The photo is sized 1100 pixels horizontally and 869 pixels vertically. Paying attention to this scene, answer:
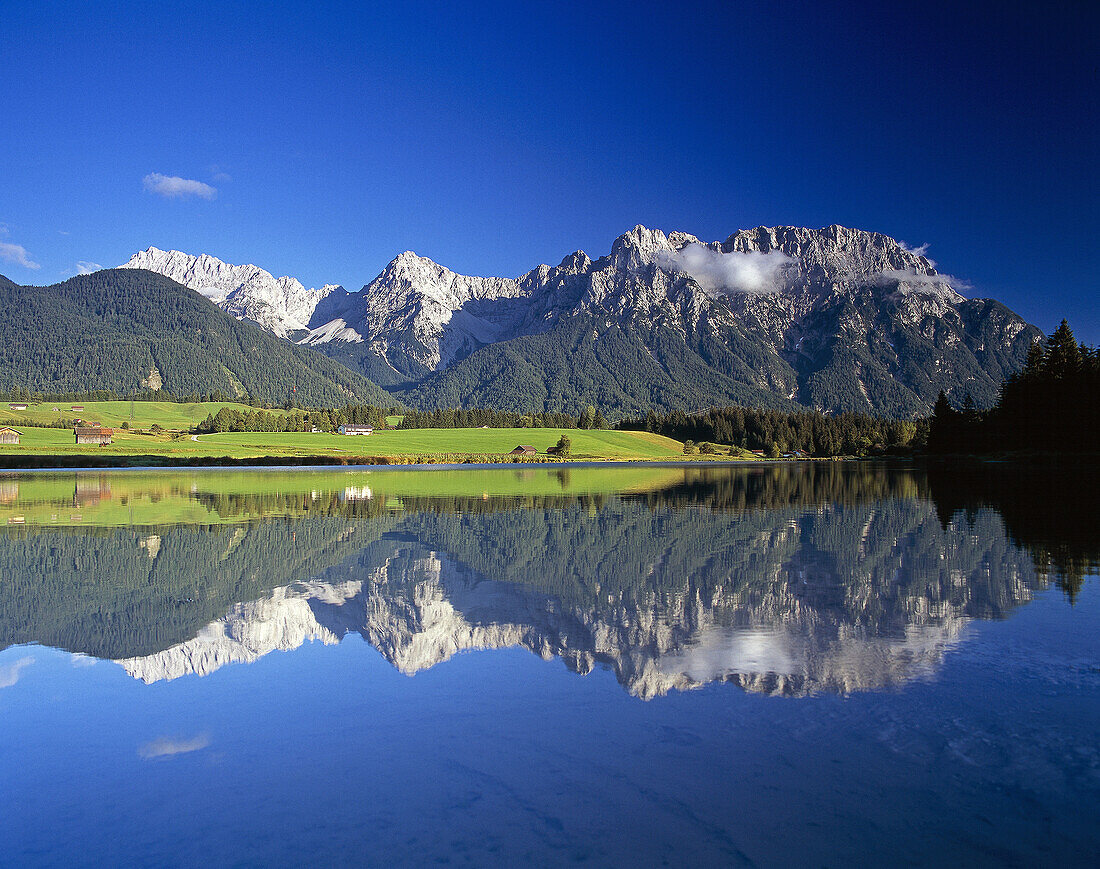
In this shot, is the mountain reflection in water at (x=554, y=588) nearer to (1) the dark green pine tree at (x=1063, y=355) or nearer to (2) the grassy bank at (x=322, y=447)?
(1) the dark green pine tree at (x=1063, y=355)

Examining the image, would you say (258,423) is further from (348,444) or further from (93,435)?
(93,435)

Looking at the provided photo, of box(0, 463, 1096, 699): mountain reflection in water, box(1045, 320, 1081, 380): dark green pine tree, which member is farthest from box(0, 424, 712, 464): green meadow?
box(0, 463, 1096, 699): mountain reflection in water

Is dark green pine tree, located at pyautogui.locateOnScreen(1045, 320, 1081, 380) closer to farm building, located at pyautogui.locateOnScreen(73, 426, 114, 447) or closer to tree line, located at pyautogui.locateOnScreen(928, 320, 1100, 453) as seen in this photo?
tree line, located at pyautogui.locateOnScreen(928, 320, 1100, 453)

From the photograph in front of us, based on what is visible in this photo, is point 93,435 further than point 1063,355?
Yes

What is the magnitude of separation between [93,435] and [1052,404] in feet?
538

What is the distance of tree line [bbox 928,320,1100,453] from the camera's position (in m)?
75.8

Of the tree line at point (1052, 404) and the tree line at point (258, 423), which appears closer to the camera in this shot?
the tree line at point (1052, 404)

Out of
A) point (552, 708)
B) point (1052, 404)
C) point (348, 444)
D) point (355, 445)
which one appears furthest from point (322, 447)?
point (552, 708)

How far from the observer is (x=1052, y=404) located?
80812mm

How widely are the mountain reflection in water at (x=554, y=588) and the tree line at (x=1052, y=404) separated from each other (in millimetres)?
57131

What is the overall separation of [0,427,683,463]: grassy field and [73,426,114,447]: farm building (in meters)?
1.99

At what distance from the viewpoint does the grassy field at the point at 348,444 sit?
12094cm

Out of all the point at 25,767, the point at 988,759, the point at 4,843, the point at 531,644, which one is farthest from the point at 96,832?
the point at 988,759

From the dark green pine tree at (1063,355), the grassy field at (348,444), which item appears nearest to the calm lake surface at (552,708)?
the dark green pine tree at (1063,355)
